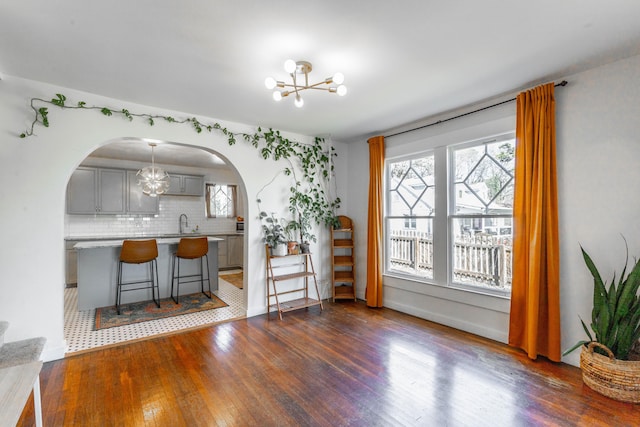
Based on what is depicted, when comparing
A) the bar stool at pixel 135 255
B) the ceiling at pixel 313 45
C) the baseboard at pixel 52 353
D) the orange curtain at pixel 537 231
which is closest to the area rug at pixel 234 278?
the bar stool at pixel 135 255

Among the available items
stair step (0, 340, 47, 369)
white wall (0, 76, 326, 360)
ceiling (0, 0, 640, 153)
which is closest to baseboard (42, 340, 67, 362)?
white wall (0, 76, 326, 360)

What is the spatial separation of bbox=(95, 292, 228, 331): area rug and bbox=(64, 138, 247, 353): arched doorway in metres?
0.14

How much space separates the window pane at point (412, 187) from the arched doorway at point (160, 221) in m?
2.21

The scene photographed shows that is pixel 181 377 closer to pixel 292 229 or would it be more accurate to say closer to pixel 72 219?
pixel 292 229

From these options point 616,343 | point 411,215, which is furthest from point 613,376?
point 411,215

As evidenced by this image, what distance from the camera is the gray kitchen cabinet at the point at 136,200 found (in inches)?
241

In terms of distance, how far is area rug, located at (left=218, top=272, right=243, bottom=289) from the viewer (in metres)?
5.88

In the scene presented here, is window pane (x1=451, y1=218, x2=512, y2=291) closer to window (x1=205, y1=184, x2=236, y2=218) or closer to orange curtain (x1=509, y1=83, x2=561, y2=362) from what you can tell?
orange curtain (x1=509, y1=83, x2=561, y2=362)

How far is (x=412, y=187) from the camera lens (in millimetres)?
4188

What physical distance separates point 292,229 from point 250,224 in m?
0.67

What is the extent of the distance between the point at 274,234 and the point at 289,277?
2.18 feet

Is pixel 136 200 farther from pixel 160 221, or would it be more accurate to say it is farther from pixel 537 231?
pixel 537 231

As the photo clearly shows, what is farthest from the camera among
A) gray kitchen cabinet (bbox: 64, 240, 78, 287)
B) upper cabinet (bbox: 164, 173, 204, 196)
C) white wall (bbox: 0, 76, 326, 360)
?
upper cabinet (bbox: 164, 173, 204, 196)

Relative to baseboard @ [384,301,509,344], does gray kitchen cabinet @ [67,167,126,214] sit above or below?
above
